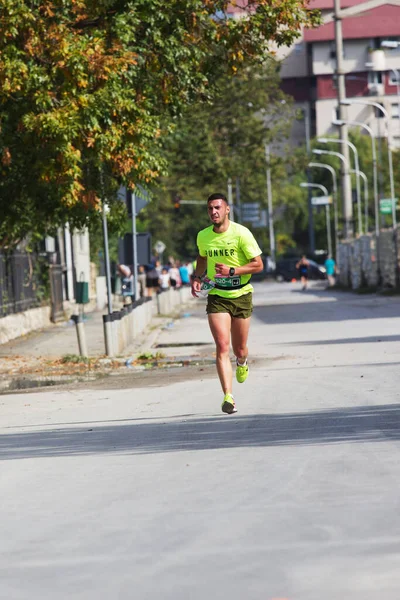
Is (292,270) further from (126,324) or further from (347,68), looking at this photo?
(126,324)

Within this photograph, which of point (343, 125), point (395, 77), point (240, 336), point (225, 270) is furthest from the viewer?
point (395, 77)

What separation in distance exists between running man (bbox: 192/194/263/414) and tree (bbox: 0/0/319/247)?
6288 mm

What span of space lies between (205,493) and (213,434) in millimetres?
3064

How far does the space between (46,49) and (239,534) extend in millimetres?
13616

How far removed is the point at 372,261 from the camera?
57938 mm

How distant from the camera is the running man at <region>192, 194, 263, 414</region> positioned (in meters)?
13.2

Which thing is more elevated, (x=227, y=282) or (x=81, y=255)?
(x=227, y=282)

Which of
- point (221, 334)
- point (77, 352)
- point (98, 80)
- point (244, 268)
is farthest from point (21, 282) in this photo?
point (244, 268)

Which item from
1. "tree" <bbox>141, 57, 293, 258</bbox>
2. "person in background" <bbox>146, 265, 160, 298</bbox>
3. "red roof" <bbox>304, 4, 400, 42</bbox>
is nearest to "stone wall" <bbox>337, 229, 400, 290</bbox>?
Answer: "tree" <bbox>141, 57, 293, 258</bbox>

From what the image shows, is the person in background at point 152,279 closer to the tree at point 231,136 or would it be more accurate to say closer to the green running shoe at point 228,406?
the tree at point 231,136

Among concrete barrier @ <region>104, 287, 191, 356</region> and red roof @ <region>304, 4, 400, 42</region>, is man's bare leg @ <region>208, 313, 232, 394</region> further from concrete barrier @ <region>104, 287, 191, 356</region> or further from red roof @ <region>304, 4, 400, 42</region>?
red roof @ <region>304, 4, 400, 42</region>

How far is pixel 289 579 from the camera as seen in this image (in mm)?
5816

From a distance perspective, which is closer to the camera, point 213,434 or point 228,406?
point 213,434

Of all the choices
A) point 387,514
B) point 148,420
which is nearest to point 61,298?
point 148,420
